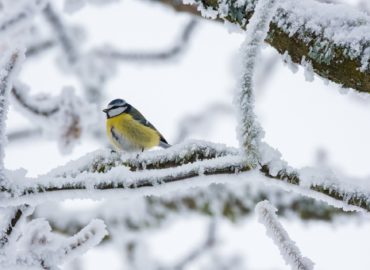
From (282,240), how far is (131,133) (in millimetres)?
2336

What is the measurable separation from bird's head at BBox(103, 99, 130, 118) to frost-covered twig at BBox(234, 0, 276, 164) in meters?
2.49

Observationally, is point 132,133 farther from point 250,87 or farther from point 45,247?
point 250,87

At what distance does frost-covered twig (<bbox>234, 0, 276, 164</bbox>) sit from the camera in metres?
1.13

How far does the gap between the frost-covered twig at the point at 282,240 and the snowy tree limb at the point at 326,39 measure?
0.44 metres

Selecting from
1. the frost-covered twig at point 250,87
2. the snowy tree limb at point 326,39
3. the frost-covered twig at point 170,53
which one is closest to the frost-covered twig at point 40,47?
the frost-covered twig at point 170,53

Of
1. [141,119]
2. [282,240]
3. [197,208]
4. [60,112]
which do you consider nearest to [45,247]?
[282,240]

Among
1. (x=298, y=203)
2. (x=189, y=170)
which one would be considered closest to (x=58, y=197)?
(x=189, y=170)

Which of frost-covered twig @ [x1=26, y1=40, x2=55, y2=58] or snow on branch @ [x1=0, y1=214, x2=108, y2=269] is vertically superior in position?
frost-covered twig @ [x1=26, y1=40, x2=55, y2=58]

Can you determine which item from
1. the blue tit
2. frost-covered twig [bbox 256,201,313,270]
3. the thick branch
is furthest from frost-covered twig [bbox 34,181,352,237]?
frost-covered twig [bbox 256,201,313,270]

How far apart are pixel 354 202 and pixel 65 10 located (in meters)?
1.71

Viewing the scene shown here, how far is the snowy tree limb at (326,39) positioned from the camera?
1.46 m

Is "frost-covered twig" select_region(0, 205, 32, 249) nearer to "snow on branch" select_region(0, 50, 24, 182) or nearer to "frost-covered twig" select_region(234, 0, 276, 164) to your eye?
"snow on branch" select_region(0, 50, 24, 182)

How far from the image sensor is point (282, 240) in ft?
3.79

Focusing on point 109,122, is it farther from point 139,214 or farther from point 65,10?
point 65,10
